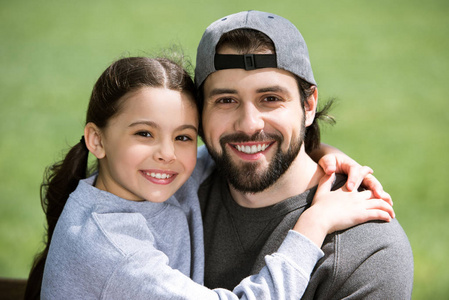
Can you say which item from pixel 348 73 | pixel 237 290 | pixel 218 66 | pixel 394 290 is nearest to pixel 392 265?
pixel 394 290

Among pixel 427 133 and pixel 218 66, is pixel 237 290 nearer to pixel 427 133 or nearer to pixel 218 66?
pixel 218 66

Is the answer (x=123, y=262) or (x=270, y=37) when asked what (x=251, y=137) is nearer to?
(x=270, y=37)

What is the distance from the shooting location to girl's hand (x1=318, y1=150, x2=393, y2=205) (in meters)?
2.70

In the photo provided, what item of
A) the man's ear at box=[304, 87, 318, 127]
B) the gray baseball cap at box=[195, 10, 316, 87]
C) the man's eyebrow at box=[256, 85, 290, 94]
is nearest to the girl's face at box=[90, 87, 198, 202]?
the gray baseball cap at box=[195, 10, 316, 87]

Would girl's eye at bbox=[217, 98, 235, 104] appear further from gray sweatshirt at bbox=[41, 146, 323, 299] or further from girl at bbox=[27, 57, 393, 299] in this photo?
gray sweatshirt at bbox=[41, 146, 323, 299]

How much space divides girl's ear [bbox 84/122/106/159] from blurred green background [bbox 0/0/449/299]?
4.92 feet

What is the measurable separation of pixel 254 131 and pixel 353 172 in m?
0.54

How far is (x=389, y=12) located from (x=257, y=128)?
56.1 feet

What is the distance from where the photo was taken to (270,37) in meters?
2.75

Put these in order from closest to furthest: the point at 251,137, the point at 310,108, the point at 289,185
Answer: the point at 251,137, the point at 289,185, the point at 310,108

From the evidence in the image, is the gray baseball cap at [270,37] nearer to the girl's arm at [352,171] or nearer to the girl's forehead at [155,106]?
the girl's forehead at [155,106]

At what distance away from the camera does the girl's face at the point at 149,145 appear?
263cm

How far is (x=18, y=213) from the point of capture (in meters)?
7.64

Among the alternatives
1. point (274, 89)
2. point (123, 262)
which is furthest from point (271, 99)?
point (123, 262)
